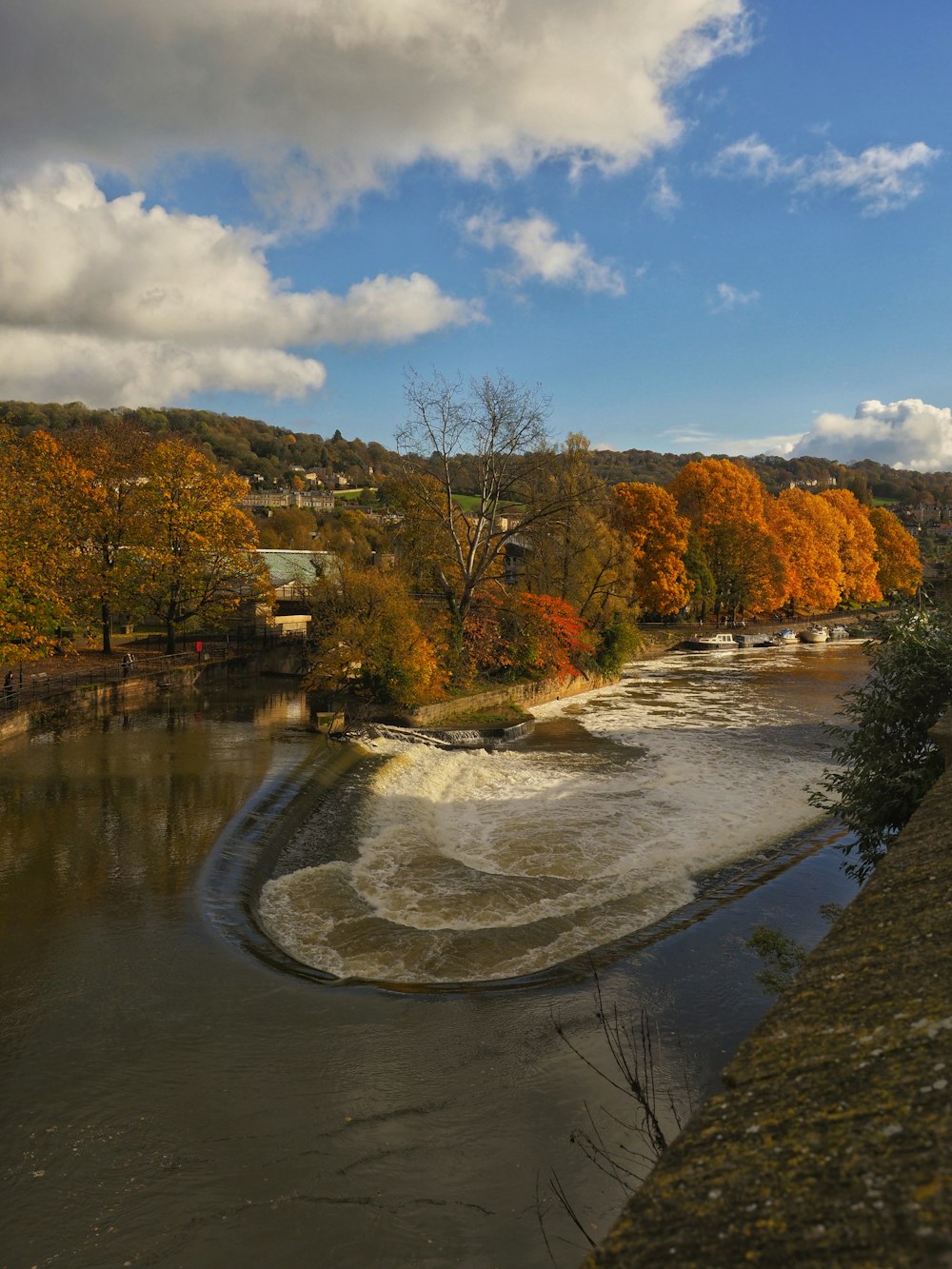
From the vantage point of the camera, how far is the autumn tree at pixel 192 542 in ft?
108

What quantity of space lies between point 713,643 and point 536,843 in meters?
39.5

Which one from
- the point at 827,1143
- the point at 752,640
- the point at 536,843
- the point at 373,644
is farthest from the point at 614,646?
the point at 827,1143

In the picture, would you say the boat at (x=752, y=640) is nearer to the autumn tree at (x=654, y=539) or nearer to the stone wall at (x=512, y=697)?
the autumn tree at (x=654, y=539)

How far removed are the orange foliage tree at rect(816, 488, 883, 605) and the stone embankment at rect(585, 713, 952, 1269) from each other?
76.7 m

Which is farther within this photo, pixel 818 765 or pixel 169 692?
pixel 169 692

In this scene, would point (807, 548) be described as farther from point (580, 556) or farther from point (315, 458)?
point (315, 458)

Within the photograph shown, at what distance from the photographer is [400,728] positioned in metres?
24.3

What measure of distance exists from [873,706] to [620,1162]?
6.19 meters

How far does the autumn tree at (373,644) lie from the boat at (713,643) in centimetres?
2848

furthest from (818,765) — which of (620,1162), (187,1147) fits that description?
(187,1147)

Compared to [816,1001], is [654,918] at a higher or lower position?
lower

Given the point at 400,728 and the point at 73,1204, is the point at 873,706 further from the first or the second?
the point at 400,728


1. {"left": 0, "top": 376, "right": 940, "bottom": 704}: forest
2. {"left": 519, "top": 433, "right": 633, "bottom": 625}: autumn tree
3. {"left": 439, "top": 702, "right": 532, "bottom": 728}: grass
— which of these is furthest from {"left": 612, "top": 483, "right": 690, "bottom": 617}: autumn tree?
{"left": 439, "top": 702, "right": 532, "bottom": 728}: grass

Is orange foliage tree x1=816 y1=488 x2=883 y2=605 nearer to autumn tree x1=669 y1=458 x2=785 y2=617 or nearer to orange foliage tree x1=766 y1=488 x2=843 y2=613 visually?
orange foliage tree x1=766 y1=488 x2=843 y2=613
